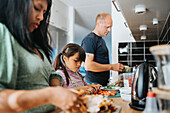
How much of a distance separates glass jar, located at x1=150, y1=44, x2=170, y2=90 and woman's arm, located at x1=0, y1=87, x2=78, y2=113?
0.82 ft

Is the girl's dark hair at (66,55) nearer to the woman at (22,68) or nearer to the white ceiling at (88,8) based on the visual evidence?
the woman at (22,68)

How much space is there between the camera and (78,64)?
57.7 inches

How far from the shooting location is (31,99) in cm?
42

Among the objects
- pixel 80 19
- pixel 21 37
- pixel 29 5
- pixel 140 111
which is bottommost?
pixel 140 111

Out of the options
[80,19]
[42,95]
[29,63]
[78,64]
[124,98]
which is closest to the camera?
[42,95]

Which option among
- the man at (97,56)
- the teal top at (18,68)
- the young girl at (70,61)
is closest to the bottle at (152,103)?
the teal top at (18,68)

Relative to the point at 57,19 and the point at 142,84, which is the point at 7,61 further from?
the point at 57,19

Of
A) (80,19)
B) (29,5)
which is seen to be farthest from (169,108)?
(80,19)

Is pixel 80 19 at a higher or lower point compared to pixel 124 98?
higher

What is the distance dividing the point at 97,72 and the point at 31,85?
4.67 ft

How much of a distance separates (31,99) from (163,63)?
0.36 meters

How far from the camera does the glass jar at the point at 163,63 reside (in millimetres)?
440

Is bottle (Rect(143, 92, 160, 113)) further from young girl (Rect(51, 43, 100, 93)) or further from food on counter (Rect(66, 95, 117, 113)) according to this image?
young girl (Rect(51, 43, 100, 93))

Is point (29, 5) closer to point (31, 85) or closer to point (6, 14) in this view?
point (6, 14)
